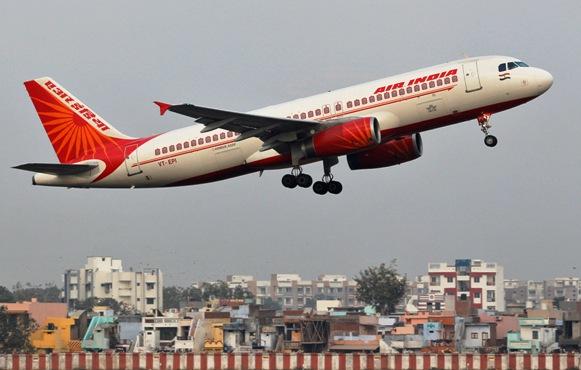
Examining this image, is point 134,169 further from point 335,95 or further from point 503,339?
point 503,339

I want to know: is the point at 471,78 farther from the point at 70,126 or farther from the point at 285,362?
the point at 285,362

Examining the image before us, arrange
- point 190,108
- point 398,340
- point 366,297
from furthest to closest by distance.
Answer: point 366,297 → point 398,340 → point 190,108

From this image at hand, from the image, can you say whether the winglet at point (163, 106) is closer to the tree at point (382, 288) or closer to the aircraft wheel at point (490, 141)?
the aircraft wheel at point (490, 141)

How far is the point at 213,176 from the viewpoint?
63938 mm

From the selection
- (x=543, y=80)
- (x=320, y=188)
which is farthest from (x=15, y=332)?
(x=543, y=80)

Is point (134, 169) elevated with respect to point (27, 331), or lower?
elevated

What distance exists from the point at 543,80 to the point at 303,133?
1165 centimetres

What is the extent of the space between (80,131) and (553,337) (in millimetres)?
60148

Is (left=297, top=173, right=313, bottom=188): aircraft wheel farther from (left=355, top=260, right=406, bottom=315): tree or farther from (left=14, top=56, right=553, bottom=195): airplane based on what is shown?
(left=355, top=260, right=406, bottom=315): tree

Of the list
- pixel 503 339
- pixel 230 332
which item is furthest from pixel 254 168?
pixel 503 339

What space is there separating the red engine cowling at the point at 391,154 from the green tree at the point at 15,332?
5417 cm

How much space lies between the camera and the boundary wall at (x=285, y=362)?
82.8 m

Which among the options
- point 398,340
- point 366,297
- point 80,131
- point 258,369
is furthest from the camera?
point 366,297

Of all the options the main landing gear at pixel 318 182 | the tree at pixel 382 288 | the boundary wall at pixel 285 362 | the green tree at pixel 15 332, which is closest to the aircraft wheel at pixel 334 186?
the main landing gear at pixel 318 182
